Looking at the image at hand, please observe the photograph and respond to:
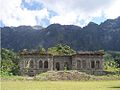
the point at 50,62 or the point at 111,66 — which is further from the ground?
the point at 50,62

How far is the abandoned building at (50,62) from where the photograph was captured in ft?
257

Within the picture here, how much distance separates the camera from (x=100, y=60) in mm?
78062

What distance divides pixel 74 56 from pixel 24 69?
37.6 ft

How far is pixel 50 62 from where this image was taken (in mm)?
79188

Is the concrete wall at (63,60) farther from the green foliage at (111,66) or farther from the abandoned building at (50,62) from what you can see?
the green foliage at (111,66)

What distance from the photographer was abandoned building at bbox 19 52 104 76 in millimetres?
78188

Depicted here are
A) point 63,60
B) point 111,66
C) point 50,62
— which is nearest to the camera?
point 50,62

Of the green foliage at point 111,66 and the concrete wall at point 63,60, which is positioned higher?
the concrete wall at point 63,60
